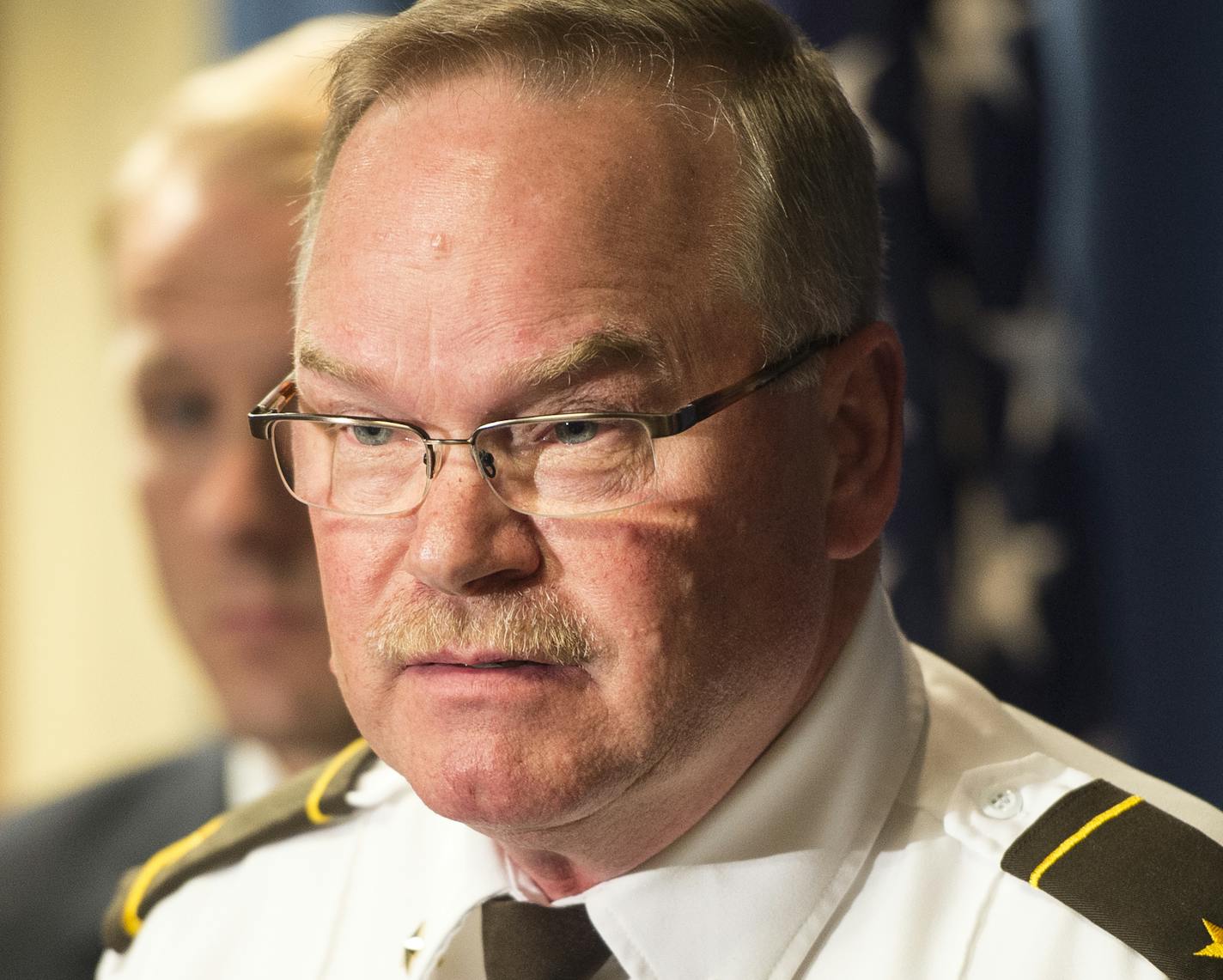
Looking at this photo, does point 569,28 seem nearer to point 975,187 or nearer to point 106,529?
point 975,187

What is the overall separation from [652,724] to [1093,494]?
1.32m

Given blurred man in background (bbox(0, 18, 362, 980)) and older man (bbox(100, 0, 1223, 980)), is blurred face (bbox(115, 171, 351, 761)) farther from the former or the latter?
older man (bbox(100, 0, 1223, 980))

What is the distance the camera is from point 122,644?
3043 mm

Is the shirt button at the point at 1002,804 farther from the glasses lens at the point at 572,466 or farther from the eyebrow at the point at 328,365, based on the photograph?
the eyebrow at the point at 328,365

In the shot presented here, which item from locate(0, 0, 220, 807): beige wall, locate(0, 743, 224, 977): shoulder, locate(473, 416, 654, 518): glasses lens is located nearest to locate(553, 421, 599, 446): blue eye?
locate(473, 416, 654, 518): glasses lens

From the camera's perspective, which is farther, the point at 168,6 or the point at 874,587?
the point at 168,6

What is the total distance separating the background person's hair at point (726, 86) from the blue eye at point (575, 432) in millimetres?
147

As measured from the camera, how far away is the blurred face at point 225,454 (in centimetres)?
193

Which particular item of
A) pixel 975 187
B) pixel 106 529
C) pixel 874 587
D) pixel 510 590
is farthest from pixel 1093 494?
pixel 106 529

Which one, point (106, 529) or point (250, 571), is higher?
point (250, 571)

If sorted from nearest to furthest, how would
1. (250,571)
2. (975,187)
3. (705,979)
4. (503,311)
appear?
(503,311) → (705,979) → (250,571) → (975,187)

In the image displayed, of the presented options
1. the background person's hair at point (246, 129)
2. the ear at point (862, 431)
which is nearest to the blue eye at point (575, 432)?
the ear at point (862, 431)

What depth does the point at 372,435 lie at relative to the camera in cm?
112

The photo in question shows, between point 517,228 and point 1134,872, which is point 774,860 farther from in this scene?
point 517,228
